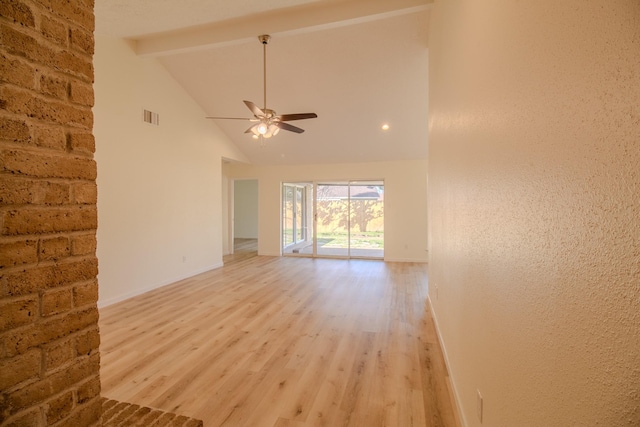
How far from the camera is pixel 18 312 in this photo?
35.6 inches

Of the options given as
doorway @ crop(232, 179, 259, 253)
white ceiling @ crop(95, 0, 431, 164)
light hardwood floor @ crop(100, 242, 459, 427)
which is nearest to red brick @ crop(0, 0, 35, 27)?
light hardwood floor @ crop(100, 242, 459, 427)

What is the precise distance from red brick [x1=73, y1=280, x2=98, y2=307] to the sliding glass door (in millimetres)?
6891

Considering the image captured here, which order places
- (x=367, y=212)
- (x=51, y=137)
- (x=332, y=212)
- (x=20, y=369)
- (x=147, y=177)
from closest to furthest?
(x=20, y=369), (x=51, y=137), (x=147, y=177), (x=367, y=212), (x=332, y=212)

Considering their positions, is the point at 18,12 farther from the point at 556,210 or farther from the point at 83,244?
the point at 556,210

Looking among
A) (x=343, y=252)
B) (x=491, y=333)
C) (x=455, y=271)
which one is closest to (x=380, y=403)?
(x=455, y=271)

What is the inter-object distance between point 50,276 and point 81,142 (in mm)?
473

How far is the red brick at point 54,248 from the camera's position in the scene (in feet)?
3.19

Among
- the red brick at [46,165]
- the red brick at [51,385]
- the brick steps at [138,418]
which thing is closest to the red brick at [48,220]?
the red brick at [46,165]

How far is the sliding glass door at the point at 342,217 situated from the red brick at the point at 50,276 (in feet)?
22.7

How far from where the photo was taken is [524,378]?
36.5 inches

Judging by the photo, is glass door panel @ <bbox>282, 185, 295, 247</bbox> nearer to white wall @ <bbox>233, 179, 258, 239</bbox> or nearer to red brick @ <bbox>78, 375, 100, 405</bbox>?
white wall @ <bbox>233, 179, 258, 239</bbox>

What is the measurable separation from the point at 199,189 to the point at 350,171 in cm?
365

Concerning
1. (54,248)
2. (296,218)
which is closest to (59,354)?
(54,248)

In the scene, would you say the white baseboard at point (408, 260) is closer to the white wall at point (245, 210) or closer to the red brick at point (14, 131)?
the white wall at point (245, 210)
